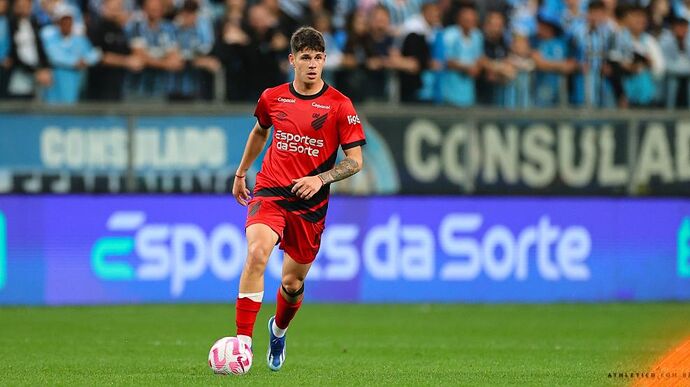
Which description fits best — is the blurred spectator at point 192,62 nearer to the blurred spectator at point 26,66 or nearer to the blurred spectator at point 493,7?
the blurred spectator at point 26,66

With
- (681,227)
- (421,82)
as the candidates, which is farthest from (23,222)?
(681,227)

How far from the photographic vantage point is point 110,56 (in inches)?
650

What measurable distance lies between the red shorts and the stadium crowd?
279 inches

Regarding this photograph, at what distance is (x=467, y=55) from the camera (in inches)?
707

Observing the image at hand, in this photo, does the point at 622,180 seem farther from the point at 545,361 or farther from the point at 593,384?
the point at 593,384

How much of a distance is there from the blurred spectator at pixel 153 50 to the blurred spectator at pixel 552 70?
481 centimetres

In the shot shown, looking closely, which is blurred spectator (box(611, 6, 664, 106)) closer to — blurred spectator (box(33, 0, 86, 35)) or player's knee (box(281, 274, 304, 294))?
blurred spectator (box(33, 0, 86, 35))

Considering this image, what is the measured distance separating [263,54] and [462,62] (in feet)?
8.93

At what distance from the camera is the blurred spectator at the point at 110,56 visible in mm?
16500

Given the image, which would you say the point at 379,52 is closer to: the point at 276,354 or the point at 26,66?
the point at 26,66

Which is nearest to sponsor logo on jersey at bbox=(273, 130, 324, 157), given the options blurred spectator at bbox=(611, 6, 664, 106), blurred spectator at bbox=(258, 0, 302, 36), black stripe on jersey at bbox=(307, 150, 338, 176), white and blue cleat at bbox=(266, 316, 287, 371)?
black stripe on jersey at bbox=(307, 150, 338, 176)

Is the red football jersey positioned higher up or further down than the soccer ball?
higher up

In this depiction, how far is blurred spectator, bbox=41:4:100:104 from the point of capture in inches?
645

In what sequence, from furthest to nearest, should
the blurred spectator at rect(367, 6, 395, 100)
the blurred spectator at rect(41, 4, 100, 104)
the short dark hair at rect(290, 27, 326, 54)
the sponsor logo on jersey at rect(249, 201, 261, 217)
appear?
1. the blurred spectator at rect(367, 6, 395, 100)
2. the blurred spectator at rect(41, 4, 100, 104)
3. the sponsor logo on jersey at rect(249, 201, 261, 217)
4. the short dark hair at rect(290, 27, 326, 54)
